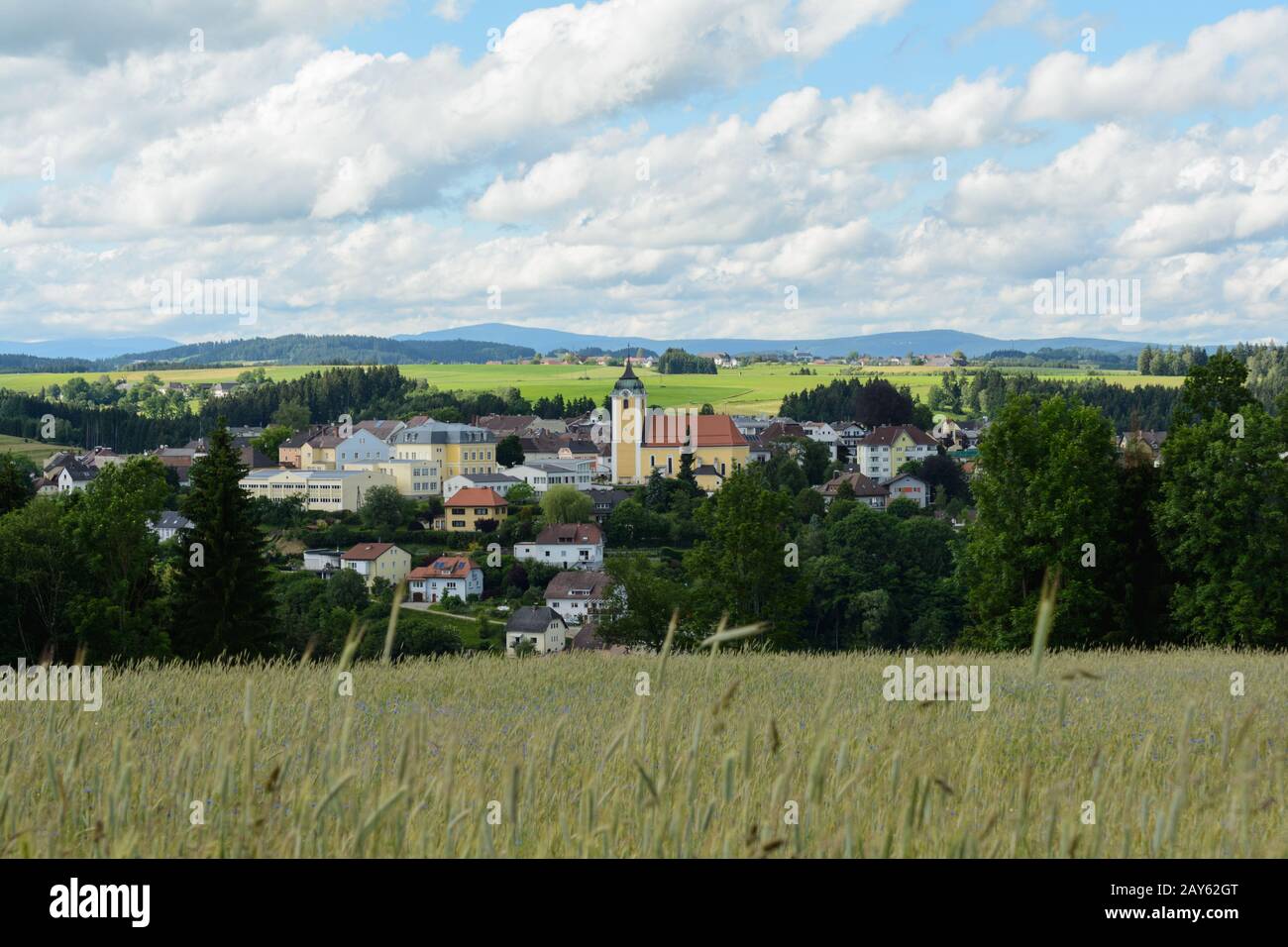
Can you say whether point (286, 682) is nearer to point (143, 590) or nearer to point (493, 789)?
point (493, 789)

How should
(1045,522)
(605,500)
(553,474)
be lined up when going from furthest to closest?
(553,474), (605,500), (1045,522)

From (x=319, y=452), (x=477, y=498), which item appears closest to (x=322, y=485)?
(x=477, y=498)

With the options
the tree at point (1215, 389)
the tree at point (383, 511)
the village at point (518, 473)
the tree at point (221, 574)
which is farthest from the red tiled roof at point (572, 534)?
the tree at point (1215, 389)

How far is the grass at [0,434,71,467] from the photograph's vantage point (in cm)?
15612

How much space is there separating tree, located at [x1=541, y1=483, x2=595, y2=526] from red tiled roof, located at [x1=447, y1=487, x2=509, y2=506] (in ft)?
28.6

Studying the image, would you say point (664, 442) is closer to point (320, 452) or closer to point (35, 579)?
point (320, 452)

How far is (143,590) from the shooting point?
37.5 metres

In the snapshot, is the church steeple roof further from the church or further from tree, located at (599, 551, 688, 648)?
tree, located at (599, 551, 688, 648)

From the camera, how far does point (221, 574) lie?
3366cm

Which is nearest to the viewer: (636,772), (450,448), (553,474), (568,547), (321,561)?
(636,772)

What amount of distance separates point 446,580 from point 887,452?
10429cm

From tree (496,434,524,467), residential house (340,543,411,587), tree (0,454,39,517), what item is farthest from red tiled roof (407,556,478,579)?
tree (496,434,524,467)
